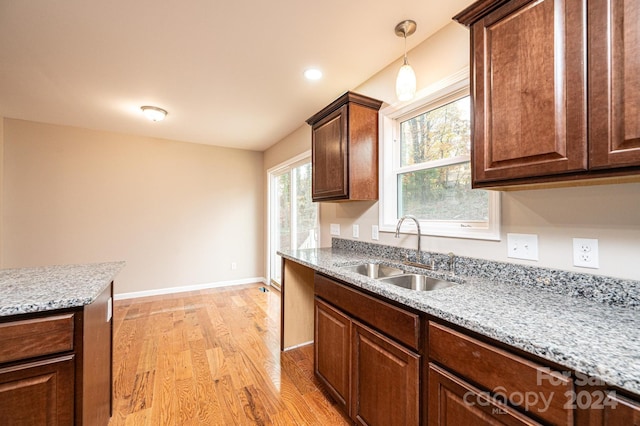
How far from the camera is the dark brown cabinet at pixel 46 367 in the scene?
1003 mm

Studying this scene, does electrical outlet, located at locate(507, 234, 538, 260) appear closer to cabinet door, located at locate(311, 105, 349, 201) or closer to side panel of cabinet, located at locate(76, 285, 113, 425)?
cabinet door, located at locate(311, 105, 349, 201)

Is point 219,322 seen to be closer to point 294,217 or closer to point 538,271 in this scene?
point 294,217

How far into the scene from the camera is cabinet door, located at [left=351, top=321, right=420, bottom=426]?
1170mm

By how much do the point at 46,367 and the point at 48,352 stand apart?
6 centimetres

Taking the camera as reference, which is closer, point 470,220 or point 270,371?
point 470,220

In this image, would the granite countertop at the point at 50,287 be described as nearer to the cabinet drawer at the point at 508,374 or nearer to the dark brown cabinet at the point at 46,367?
the dark brown cabinet at the point at 46,367

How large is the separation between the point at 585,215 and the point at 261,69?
2330 millimetres

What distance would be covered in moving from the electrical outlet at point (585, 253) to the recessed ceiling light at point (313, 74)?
2088 mm

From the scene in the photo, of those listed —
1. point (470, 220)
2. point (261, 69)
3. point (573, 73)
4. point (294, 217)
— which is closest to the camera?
point (573, 73)

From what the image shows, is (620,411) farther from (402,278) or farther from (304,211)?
(304,211)

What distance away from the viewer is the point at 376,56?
6.91 ft

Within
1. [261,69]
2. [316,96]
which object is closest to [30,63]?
[261,69]

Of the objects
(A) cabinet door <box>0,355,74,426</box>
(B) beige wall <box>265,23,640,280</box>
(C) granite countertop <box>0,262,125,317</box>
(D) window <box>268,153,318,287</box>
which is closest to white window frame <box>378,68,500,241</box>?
(B) beige wall <box>265,23,640,280</box>

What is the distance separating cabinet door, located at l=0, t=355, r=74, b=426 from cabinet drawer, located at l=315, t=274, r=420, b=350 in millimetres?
1262
